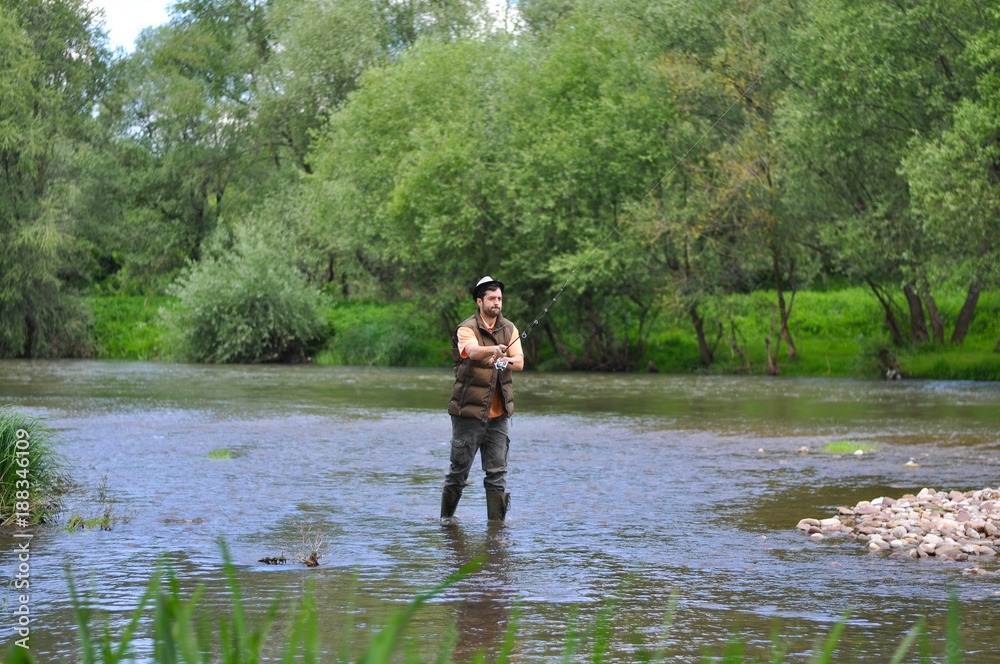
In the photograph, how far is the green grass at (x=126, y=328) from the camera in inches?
1672

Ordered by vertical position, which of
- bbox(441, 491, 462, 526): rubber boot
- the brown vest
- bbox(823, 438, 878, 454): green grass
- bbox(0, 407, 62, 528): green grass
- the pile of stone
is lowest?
bbox(823, 438, 878, 454): green grass

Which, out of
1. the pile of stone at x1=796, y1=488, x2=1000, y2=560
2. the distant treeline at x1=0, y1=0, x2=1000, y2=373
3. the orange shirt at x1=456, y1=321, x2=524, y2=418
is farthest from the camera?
the distant treeline at x1=0, y1=0, x2=1000, y2=373

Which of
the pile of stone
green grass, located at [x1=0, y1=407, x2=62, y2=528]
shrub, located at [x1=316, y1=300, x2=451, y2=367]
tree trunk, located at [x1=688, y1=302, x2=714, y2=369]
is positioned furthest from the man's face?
shrub, located at [x1=316, y1=300, x2=451, y2=367]

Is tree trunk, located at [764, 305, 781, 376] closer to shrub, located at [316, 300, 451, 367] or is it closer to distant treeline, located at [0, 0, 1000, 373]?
distant treeline, located at [0, 0, 1000, 373]

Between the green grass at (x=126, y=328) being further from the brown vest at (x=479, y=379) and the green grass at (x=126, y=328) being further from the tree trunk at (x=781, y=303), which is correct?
the brown vest at (x=479, y=379)

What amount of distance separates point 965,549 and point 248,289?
107 feet

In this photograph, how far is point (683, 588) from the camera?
6926 millimetres

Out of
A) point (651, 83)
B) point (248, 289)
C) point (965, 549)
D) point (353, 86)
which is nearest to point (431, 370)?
point (248, 289)

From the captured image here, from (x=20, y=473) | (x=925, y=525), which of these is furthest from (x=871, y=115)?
(x=20, y=473)

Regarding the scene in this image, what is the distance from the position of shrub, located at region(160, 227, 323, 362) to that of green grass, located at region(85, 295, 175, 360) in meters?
2.31

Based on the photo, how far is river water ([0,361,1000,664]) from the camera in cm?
607

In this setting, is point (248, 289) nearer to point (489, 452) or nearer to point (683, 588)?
point (489, 452)

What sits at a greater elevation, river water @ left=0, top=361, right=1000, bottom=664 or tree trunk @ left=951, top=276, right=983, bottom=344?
tree trunk @ left=951, top=276, right=983, bottom=344

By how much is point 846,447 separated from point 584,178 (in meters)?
20.8
